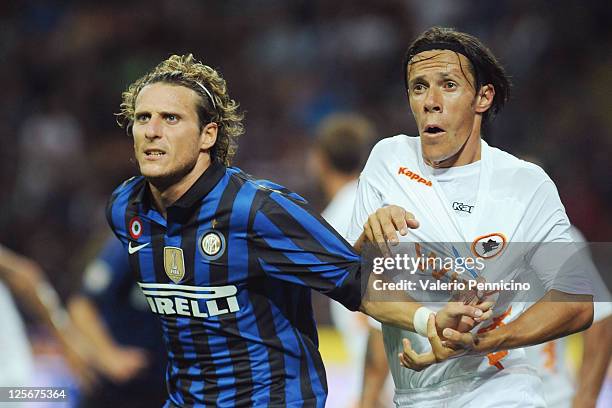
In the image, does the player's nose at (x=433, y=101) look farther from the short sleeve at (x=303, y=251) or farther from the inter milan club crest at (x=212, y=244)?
the inter milan club crest at (x=212, y=244)

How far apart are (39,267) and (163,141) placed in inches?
241

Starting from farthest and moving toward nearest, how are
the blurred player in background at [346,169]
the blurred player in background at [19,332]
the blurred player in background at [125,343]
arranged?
the blurred player in background at [346,169] → the blurred player in background at [125,343] → the blurred player in background at [19,332]

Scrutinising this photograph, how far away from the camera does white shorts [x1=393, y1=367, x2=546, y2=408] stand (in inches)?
139

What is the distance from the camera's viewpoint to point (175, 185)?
3555 millimetres

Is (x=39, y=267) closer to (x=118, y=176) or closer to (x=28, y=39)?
(x=118, y=176)

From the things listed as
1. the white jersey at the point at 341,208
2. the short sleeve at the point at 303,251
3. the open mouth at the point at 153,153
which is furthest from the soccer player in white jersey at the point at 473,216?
the white jersey at the point at 341,208

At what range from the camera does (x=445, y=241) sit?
3555 millimetres

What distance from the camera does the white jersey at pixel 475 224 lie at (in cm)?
348

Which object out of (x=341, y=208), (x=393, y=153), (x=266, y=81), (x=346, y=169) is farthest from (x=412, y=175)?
(x=266, y=81)

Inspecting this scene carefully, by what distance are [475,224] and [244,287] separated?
0.85 metres

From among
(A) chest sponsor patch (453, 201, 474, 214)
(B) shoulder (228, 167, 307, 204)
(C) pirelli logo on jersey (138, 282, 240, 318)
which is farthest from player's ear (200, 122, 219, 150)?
(A) chest sponsor patch (453, 201, 474, 214)

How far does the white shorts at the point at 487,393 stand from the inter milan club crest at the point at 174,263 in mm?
952

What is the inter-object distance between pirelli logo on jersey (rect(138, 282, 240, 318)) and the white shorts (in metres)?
0.77

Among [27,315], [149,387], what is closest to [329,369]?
[149,387]
